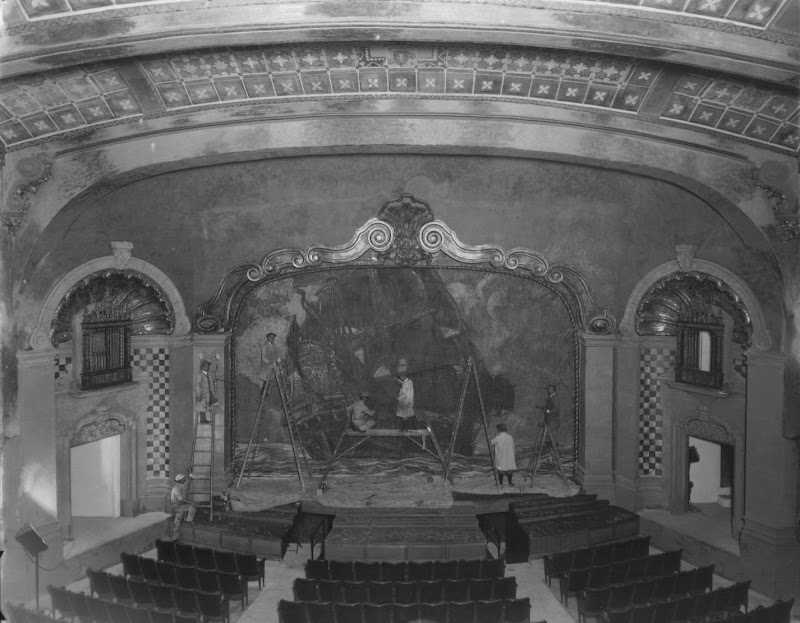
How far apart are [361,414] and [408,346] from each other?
168 cm

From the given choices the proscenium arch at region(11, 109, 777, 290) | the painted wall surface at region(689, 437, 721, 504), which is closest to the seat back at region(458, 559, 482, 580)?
the proscenium arch at region(11, 109, 777, 290)

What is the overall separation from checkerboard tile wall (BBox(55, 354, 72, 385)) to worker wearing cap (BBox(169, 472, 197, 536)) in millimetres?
2718

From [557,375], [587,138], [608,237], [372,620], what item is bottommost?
[372,620]

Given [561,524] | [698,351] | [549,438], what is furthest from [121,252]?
[698,351]

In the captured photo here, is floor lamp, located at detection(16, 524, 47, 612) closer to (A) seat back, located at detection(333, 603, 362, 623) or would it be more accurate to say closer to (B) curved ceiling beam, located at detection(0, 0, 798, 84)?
(A) seat back, located at detection(333, 603, 362, 623)

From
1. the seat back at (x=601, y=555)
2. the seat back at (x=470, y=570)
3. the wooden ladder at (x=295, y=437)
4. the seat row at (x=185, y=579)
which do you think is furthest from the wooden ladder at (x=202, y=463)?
the seat back at (x=601, y=555)

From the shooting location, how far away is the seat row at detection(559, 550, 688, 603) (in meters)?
11.7

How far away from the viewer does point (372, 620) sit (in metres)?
10.2

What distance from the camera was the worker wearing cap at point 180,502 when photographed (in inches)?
545

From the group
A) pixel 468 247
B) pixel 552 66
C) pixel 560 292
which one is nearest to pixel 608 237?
pixel 560 292

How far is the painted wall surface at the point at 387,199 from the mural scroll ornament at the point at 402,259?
0.21 metres

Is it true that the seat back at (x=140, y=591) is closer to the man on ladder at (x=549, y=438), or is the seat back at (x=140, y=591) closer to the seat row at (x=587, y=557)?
the seat row at (x=587, y=557)

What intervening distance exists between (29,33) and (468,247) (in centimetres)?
870

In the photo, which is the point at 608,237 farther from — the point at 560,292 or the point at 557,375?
the point at 557,375
